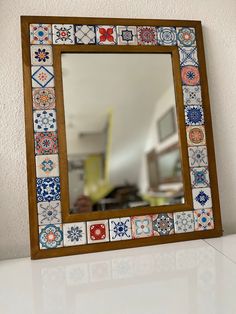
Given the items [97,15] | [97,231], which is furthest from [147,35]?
[97,231]

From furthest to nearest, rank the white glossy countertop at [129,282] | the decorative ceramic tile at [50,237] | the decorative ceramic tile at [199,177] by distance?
the decorative ceramic tile at [199,177]
the decorative ceramic tile at [50,237]
the white glossy countertop at [129,282]

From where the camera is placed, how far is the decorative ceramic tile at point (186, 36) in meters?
0.98

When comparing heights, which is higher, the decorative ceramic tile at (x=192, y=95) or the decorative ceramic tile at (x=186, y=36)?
the decorative ceramic tile at (x=186, y=36)

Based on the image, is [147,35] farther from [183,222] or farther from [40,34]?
[183,222]

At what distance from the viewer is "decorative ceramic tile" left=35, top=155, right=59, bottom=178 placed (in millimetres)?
858

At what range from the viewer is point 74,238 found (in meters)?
0.85

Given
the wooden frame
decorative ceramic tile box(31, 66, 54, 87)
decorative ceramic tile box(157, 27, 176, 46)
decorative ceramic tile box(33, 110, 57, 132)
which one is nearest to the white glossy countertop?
the wooden frame

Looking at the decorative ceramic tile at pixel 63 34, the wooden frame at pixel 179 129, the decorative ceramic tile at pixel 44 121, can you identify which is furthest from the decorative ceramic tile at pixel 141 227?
the decorative ceramic tile at pixel 63 34

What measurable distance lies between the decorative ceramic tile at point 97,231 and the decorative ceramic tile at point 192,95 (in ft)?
1.63

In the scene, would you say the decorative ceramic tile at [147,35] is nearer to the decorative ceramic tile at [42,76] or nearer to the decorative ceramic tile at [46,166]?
the decorative ceramic tile at [42,76]

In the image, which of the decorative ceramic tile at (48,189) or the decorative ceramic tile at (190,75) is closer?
the decorative ceramic tile at (48,189)

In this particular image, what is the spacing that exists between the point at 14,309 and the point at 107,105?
0.68 meters

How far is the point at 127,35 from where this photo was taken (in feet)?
3.12

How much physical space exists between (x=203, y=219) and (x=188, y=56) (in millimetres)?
566
